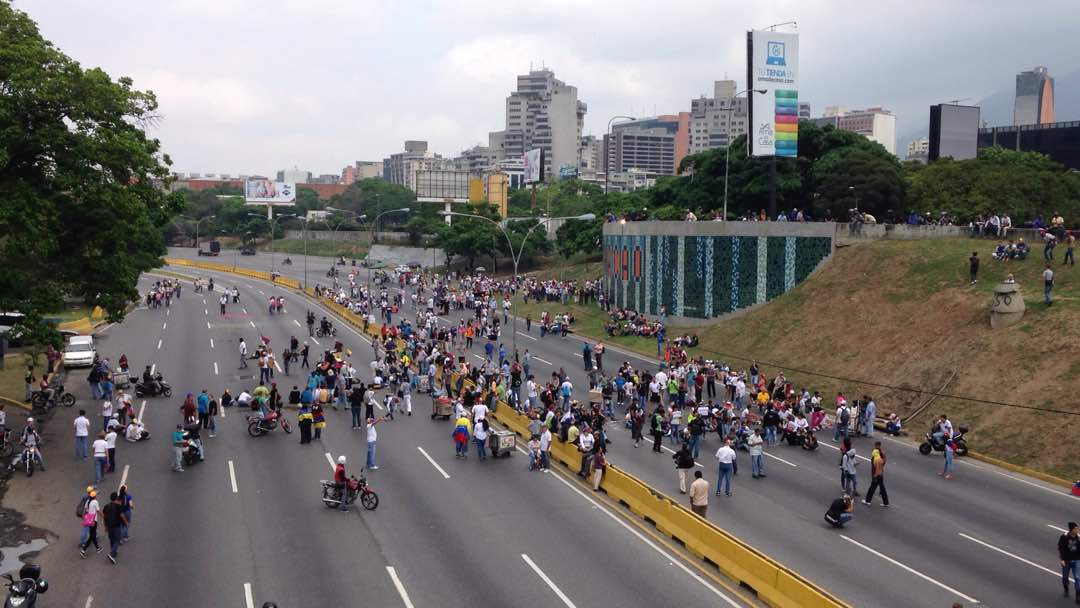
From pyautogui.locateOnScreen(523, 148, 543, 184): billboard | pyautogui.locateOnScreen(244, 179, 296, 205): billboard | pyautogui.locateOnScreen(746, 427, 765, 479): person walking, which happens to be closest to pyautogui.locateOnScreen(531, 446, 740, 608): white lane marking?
pyautogui.locateOnScreen(746, 427, 765, 479): person walking

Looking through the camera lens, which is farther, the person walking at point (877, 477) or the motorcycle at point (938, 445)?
the motorcycle at point (938, 445)

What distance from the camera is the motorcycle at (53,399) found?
107ft

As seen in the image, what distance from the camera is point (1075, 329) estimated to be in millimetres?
33719

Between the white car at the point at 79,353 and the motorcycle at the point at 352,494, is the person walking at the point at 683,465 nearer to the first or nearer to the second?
the motorcycle at the point at 352,494

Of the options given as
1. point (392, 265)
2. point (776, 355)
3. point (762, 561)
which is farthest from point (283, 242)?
point (762, 561)

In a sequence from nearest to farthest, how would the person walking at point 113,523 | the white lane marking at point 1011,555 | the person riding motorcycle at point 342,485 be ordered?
the person walking at point 113,523
the white lane marking at point 1011,555
the person riding motorcycle at point 342,485

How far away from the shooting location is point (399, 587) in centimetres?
1717

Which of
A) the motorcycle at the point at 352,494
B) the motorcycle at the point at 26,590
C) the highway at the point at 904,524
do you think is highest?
the motorcycle at the point at 26,590

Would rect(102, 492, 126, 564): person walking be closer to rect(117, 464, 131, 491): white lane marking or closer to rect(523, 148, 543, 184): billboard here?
rect(117, 464, 131, 491): white lane marking

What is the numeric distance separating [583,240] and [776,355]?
4857 cm

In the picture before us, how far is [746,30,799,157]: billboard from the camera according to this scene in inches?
2087

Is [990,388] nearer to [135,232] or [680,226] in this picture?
[680,226]

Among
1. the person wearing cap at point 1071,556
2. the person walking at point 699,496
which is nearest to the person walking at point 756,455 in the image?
the person walking at point 699,496

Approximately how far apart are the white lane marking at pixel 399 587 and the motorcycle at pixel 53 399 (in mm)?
20813
